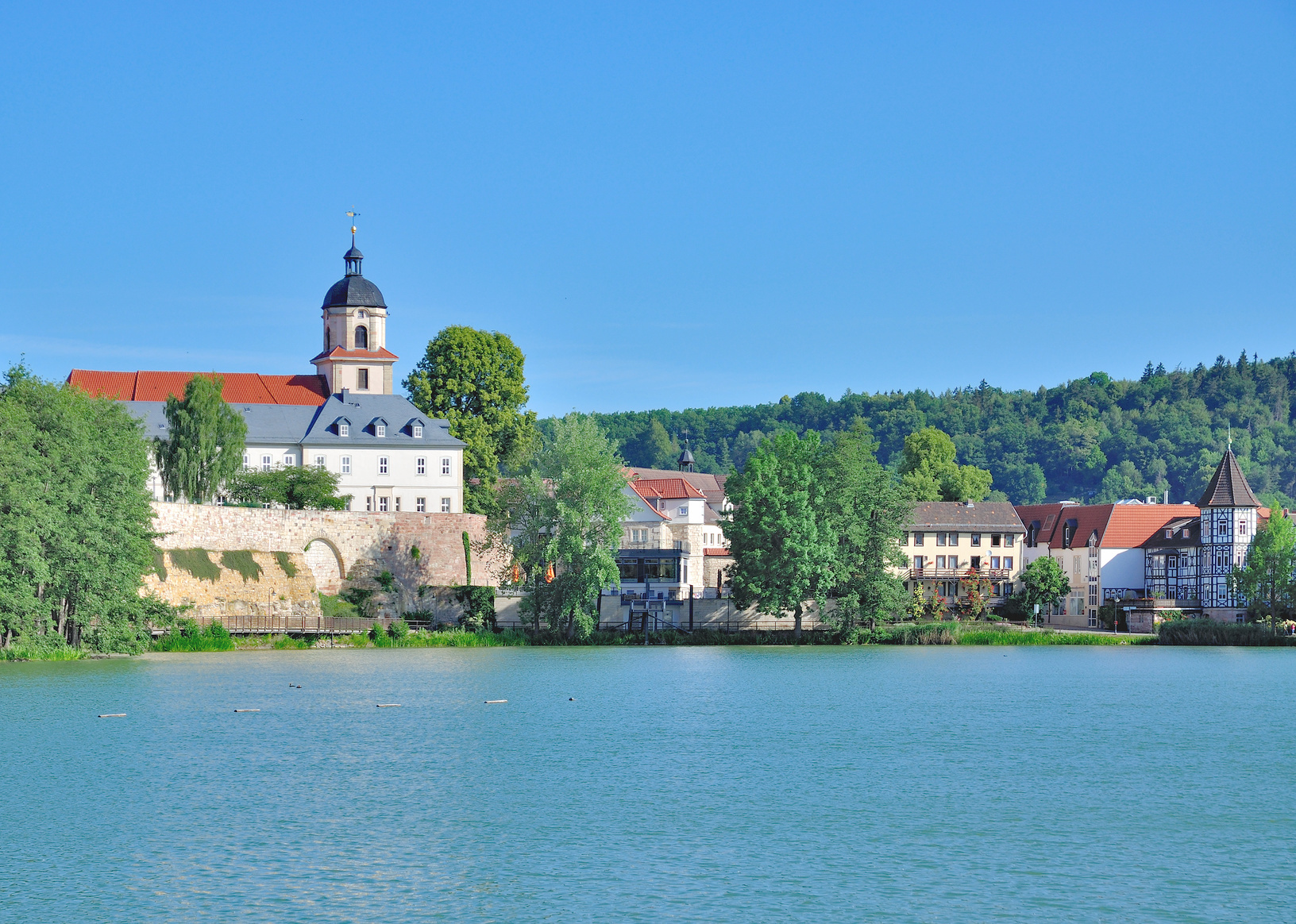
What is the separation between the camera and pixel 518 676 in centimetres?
4966

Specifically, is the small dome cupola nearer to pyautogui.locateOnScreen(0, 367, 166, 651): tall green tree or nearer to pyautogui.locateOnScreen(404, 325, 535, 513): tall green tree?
pyautogui.locateOnScreen(404, 325, 535, 513): tall green tree

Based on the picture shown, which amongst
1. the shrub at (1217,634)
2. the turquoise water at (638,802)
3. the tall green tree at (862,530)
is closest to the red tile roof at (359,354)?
the tall green tree at (862,530)

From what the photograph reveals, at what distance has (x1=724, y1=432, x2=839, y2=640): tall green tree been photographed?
210 feet

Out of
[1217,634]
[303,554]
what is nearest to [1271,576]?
[1217,634]

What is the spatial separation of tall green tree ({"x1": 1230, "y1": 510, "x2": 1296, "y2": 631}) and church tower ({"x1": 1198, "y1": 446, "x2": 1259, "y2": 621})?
5857mm

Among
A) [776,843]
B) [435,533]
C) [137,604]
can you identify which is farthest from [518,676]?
[776,843]

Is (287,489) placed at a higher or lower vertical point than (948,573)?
higher

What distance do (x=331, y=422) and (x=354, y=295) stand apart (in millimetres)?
9531

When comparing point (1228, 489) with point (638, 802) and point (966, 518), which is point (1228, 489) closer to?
point (966, 518)

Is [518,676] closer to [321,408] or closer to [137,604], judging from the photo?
[137,604]

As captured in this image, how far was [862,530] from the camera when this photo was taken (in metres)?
65.9

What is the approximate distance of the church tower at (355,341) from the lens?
84.3 metres

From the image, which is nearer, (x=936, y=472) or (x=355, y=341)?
(x=355, y=341)

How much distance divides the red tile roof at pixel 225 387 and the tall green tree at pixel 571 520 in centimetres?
2333
